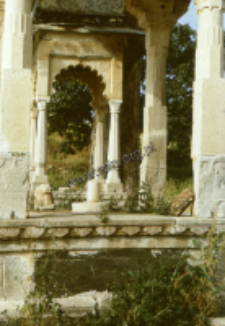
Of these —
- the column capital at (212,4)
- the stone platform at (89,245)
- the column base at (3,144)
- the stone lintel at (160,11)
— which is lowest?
the stone platform at (89,245)

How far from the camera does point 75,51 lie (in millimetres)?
12492

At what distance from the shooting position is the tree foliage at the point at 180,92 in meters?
22.4

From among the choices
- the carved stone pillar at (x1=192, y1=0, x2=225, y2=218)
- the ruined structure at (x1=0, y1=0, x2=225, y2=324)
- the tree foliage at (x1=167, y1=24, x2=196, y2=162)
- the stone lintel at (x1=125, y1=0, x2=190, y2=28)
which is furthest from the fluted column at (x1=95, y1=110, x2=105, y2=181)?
the carved stone pillar at (x1=192, y1=0, x2=225, y2=218)

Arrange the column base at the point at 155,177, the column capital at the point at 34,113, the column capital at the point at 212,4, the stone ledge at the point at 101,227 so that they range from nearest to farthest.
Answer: the stone ledge at the point at 101,227, the column capital at the point at 212,4, the column base at the point at 155,177, the column capital at the point at 34,113

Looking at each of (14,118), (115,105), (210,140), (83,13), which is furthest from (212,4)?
(83,13)

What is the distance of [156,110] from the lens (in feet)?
29.7

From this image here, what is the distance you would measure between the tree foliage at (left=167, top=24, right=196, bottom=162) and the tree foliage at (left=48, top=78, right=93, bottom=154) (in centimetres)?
390

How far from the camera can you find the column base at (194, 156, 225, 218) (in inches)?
238

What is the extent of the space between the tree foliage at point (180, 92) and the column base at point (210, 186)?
16371mm

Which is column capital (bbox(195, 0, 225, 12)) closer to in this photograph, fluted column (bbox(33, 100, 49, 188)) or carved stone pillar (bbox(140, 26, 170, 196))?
carved stone pillar (bbox(140, 26, 170, 196))

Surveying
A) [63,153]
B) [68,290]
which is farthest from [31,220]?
[63,153]

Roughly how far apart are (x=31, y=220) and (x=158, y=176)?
12.7 ft

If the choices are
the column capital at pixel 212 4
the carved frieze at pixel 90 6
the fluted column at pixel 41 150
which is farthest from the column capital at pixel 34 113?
the column capital at pixel 212 4

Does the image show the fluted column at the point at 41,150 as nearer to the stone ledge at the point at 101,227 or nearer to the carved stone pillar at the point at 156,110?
the carved stone pillar at the point at 156,110
